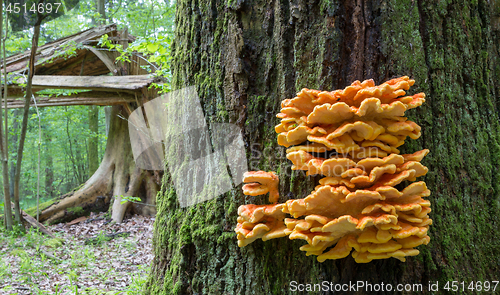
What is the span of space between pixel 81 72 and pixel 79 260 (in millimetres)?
5667

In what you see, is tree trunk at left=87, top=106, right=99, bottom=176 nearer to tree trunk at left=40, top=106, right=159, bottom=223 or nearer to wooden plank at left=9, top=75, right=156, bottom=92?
tree trunk at left=40, top=106, right=159, bottom=223

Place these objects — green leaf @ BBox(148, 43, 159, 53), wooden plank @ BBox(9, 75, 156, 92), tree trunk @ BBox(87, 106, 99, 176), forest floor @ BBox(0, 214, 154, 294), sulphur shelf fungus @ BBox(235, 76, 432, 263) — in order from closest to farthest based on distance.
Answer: sulphur shelf fungus @ BBox(235, 76, 432, 263) → forest floor @ BBox(0, 214, 154, 294) → green leaf @ BBox(148, 43, 159, 53) → wooden plank @ BBox(9, 75, 156, 92) → tree trunk @ BBox(87, 106, 99, 176)

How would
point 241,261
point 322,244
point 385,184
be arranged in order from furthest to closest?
point 241,261 < point 322,244 < point 385,184

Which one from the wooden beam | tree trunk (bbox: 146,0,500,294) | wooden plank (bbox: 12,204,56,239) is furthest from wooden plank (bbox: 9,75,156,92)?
tree trunk (bbox: 146,0,500,294)

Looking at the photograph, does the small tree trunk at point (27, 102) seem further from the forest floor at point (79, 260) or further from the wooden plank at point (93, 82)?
the wooden plank at point (93, 82)

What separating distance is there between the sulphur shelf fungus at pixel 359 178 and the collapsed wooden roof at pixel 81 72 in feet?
22.5

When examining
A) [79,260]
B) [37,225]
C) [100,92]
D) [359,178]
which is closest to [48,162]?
[100,92]

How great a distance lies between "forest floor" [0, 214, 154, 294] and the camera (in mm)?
4129

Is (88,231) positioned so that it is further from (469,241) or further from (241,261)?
(469,241)

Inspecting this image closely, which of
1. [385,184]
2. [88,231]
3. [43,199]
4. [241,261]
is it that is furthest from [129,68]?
[43,199]

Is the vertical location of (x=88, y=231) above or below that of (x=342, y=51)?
below

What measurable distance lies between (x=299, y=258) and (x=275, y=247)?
16 centimetres

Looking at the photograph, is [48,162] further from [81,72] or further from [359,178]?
[359,178]

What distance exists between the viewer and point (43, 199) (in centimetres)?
2223
